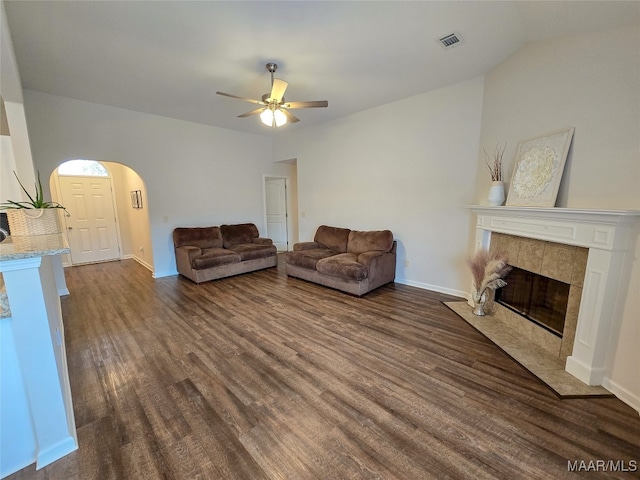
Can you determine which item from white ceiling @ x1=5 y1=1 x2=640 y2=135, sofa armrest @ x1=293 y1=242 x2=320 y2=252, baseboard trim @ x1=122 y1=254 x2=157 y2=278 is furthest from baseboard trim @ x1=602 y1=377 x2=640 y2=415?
baseboard trim @ x1=122 y1=254 x2=157 y2=278

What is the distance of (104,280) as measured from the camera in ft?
15.6

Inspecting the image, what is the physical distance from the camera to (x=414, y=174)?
13.4 ft

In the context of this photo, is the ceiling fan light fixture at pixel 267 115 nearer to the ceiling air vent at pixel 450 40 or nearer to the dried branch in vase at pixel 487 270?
the ceiling air vent at pixel 450 40

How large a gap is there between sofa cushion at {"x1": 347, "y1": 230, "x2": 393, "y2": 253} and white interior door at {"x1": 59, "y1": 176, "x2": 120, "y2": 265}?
19.2 ft

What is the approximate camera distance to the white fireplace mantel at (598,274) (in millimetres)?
1852

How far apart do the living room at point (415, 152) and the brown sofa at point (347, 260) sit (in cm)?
33

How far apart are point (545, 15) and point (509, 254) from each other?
2182mm

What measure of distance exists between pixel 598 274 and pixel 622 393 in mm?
850

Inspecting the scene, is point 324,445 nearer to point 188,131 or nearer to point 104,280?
point 104,280

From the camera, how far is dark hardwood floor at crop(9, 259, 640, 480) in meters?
1.43

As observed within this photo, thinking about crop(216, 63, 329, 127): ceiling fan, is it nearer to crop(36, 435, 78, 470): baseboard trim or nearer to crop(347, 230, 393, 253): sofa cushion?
crop(347, 230, 393, 253): sofa cushion

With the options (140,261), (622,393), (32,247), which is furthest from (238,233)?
(622,393)

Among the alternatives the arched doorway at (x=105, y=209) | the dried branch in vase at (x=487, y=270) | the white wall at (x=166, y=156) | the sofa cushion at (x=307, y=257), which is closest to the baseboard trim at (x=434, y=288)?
the dried branch in vase at (x=487, y=270)

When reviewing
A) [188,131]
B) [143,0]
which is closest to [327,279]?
[143,0]
